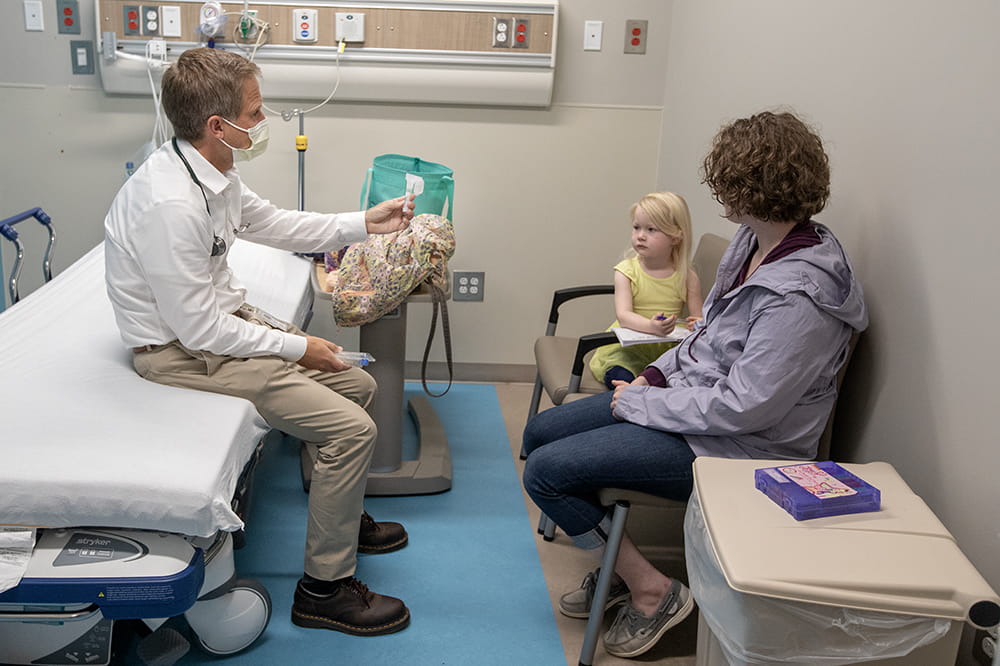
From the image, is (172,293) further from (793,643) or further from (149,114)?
(149,114)

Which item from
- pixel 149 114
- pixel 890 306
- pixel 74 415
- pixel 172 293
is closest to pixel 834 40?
pixel 890 306

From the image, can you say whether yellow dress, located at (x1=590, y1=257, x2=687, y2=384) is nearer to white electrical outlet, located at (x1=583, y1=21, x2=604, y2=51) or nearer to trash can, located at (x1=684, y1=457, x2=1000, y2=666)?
trash can, located at (x1=684, y1=457, x2=1000, y2=666)

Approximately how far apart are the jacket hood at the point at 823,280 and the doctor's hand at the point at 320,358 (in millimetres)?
956

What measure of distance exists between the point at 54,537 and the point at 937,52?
1893mm

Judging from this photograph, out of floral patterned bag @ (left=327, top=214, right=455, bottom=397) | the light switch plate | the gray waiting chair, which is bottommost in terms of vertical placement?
the gray waiting chair

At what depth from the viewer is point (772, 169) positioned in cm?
179

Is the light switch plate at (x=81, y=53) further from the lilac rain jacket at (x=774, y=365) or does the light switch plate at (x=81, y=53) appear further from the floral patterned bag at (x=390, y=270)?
the lilac rain jacket at (x=774, y=365)

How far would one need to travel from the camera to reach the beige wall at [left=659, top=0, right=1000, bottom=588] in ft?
5.10

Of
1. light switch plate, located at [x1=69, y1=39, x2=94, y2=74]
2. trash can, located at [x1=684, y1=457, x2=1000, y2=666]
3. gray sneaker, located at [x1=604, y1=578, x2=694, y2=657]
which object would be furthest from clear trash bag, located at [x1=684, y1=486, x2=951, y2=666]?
light switch plate, located at [x1=69, y1=39, x2=94, y2=74]

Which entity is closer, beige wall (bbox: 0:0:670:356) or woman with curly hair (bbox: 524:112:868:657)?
woman with curly hair (bbox: 524:112:868:657)

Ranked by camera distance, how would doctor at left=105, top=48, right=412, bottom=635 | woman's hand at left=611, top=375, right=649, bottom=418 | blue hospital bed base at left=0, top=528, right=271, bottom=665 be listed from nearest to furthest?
blue hospital bed base at left=0, top=528, right=271, bottom=665, doctor at left=105, top=48, right=412, bottom=635, woman's hand at left=611, top=375, right=649, bottom=418

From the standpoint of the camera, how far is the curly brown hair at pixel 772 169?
1.79m

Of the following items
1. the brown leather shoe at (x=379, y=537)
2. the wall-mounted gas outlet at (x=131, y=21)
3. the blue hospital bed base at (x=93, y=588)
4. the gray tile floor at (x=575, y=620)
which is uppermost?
the wall-mounted gas outlet at (x=131, y=21)

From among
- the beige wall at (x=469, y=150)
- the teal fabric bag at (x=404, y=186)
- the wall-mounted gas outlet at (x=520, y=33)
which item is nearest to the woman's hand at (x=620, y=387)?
the teal fabric bag at (x=404, y=186)
